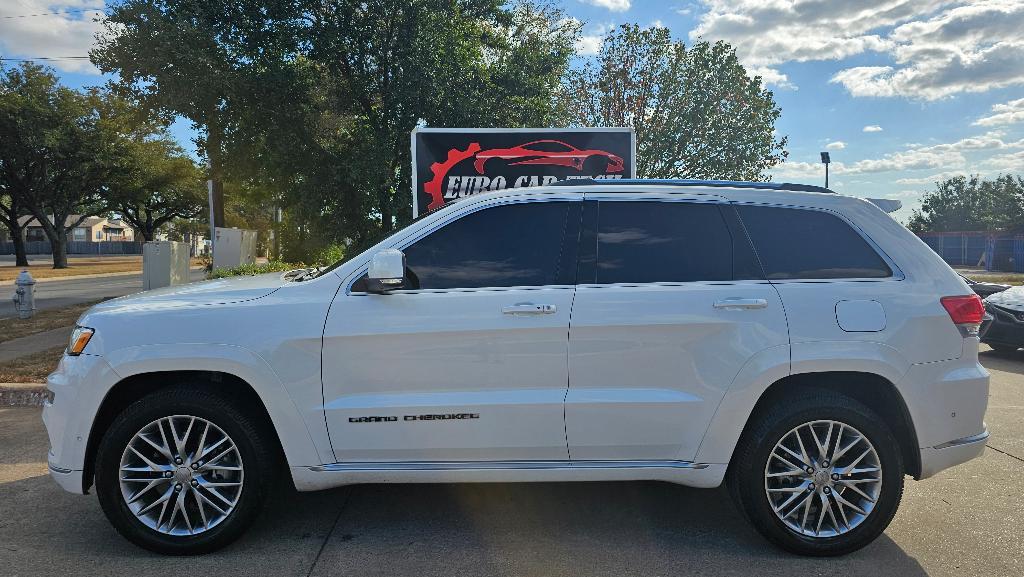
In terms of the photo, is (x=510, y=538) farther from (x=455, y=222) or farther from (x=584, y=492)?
(x=455, y=222)

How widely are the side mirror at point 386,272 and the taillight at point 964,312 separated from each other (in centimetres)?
279

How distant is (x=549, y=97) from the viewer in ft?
58.5

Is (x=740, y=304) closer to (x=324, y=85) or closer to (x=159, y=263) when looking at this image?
(x=159, y=263)

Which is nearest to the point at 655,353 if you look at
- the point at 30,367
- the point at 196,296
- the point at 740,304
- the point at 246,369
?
the point at 740,304

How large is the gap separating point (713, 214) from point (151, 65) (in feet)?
46.2

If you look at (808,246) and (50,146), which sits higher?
(50,146)

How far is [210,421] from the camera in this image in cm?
336

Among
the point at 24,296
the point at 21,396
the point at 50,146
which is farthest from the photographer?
the point at 50,146

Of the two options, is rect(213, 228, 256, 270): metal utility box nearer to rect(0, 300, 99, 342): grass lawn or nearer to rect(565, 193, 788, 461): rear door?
rect(0, 300, 99, 342): grass lawn

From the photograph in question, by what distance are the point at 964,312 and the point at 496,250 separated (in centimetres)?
245

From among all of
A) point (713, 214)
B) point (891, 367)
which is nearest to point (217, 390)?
point (713, 214)

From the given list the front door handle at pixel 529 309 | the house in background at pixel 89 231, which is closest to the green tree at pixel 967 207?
the front door handle at pixel 529 309

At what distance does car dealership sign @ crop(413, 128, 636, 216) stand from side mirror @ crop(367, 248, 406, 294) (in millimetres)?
6359

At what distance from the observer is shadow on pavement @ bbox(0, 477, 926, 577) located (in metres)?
3.29
